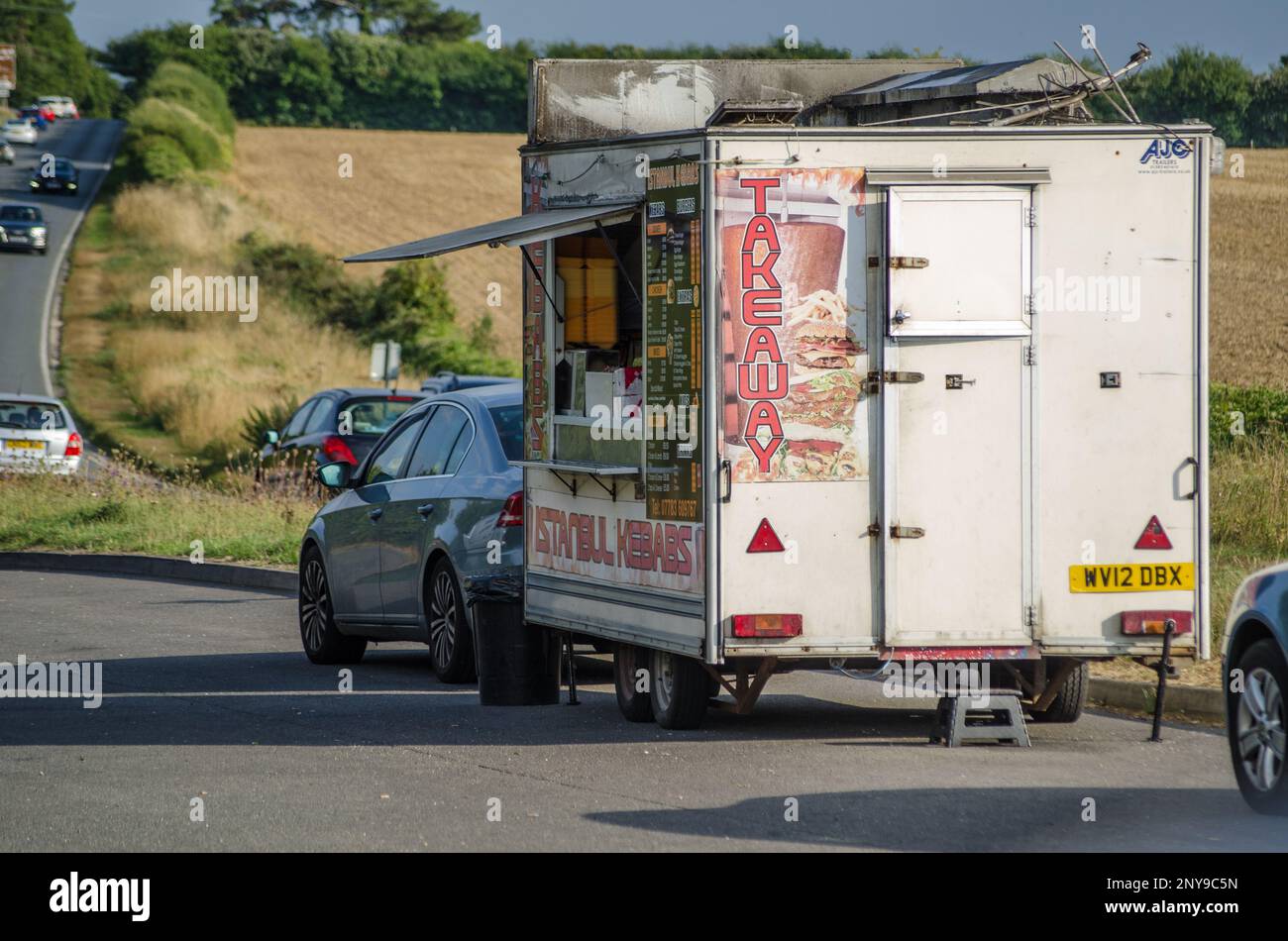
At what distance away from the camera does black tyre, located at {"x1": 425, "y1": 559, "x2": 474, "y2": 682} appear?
38.4 feet

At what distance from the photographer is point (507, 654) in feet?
36.2

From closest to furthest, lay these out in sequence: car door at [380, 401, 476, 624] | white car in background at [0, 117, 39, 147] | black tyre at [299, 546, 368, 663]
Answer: car door at [380, 401, 476, 624] < black tyre at [299, 546, 368, 663] < white car in background at [0, 117, 39, 147]

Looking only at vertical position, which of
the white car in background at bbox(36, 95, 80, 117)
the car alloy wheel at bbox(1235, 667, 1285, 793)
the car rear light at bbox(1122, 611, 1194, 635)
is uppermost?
the white car in background at bbox(36, 95, 80, 117)

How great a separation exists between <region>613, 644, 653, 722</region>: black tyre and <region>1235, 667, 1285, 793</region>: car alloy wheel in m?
3.53

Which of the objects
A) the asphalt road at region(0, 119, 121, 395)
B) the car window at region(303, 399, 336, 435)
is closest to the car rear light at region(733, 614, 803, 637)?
the car window at region(303, 399, 336, 435)

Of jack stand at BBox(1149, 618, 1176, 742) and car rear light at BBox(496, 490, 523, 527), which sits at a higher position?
car rear light at BBox(496, 490, 523, 527)

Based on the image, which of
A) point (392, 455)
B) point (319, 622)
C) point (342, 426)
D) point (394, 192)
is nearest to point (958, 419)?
point (392, 455)

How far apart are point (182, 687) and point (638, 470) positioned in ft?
13.1

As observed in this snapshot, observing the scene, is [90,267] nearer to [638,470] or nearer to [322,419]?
[322,419]

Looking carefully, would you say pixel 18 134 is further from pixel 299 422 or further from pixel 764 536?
pixel 764 536

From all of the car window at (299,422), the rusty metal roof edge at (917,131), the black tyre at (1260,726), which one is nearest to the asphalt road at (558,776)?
the black tyre at (1260,726)

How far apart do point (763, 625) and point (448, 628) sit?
10.9 ft

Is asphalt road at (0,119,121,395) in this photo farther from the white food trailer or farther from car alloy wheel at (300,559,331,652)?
the white food trailer

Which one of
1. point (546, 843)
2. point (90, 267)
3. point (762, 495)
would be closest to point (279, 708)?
point (762, 495)
